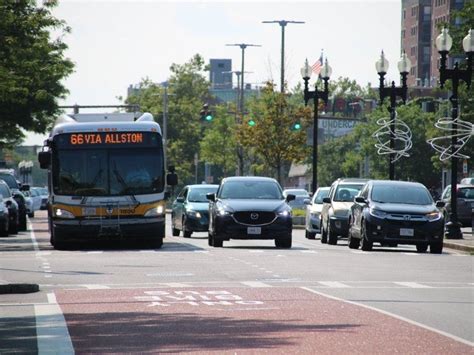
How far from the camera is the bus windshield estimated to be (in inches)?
1455

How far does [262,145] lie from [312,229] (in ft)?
120

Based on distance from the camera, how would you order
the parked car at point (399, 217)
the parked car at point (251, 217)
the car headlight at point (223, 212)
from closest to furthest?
1. the parked car at point (399, 217)
2. the parked car at point (251, 217)
3. the car headlight at point (223, 212)

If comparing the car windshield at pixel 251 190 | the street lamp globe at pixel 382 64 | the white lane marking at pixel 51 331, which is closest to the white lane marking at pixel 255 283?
the white lane marking at pixel 51 331

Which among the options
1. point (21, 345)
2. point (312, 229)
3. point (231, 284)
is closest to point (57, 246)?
point (312, 229)

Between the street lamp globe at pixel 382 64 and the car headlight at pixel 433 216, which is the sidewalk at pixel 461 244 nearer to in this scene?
the car headlight at pixel 433 216

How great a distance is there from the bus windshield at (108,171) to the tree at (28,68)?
359cm

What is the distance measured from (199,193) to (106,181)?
1154cm

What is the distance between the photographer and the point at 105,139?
3744cm

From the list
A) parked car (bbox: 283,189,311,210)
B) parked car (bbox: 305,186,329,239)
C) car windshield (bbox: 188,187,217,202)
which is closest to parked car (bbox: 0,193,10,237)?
car windshield (bbox: 188,187,217,202)

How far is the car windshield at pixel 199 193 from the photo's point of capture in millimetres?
48031

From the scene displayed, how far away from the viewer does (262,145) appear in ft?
277

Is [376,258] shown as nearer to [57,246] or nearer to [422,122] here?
[57,246]

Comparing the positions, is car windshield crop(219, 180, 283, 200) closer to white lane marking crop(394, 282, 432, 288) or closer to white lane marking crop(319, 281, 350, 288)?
white lane marking crop(319, 281, 350, 288)

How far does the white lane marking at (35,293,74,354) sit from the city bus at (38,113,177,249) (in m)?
17.1
